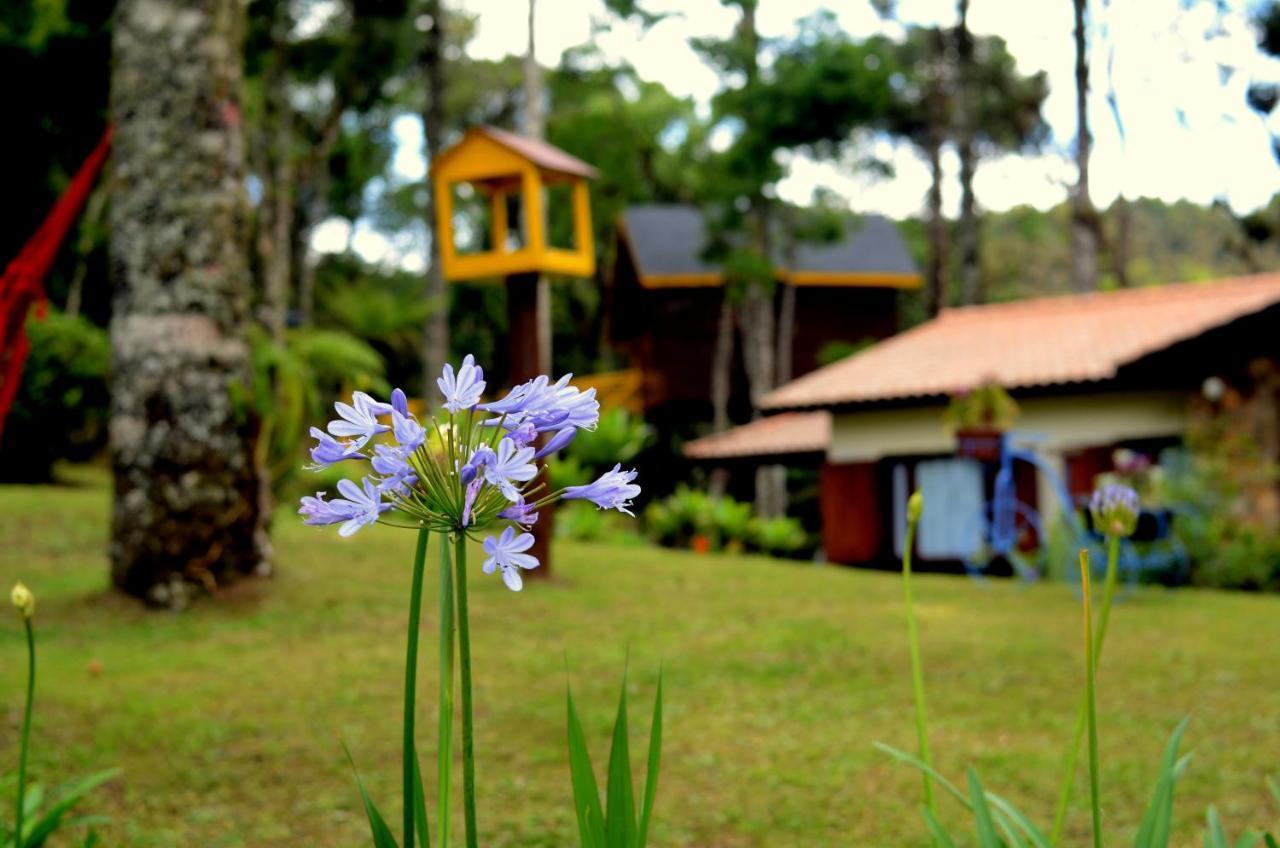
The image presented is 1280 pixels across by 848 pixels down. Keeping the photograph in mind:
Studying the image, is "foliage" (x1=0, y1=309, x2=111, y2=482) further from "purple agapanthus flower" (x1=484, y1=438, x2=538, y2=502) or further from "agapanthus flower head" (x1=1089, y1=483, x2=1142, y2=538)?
"purple agapanthus flower" (x1=484, y1=438, x2=538, y2=502)

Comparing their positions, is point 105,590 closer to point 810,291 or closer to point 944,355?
point 944,355

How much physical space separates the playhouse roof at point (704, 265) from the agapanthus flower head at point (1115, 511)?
2280cm

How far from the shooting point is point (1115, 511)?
1.73 metres

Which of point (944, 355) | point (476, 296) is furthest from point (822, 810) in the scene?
point (476, 296)

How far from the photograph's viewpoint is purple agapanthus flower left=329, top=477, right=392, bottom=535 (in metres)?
1.27

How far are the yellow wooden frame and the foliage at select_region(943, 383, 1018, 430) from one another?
468 centimetres

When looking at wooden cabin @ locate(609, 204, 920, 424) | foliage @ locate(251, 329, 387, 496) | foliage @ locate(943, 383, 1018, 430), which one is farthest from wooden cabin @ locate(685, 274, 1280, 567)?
foliage @ locate(251, 329, 387, 496)

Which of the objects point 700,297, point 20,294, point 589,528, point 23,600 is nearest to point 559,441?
point 23,600

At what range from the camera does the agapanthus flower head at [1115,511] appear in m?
1.71

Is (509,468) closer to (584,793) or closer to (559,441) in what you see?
(559,441)

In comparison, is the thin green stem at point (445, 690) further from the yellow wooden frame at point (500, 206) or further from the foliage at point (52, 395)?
the foliage at point (52, 395)

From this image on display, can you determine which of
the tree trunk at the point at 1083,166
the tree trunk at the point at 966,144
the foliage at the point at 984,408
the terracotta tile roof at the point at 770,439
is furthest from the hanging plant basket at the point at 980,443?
the tree trunk at the point at 966,144

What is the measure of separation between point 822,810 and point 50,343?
10.1 metres

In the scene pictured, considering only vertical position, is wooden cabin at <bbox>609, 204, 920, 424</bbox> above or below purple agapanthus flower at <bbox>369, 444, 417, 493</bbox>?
above
